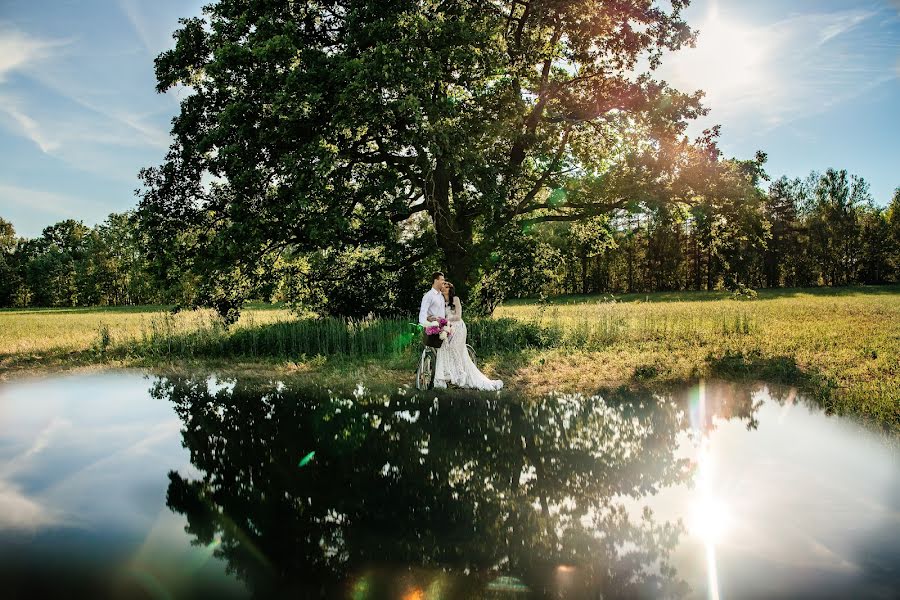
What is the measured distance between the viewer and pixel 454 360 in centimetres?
1249

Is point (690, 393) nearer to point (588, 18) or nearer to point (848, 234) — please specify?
point (588, 18)

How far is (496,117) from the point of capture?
17016 millimetres

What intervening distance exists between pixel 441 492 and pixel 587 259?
5735cm

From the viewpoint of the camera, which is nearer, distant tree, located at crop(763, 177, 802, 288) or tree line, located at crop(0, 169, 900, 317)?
tree line, located at crop(0, 169, 900, 317)

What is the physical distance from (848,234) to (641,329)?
180 feet

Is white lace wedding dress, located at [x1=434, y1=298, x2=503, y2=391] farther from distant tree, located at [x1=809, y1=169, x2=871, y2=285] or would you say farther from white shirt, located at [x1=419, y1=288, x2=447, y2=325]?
distant tree, located at [x1=809, y1=169, x2=871, y2=285]

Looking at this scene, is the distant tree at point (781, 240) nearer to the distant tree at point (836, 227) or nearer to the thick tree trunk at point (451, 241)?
the distant tree at point (836, 227)

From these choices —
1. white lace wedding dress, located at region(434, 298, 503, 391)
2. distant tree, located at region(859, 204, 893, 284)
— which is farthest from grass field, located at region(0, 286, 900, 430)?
distant tree, located at region(859, 204, 893, 284)

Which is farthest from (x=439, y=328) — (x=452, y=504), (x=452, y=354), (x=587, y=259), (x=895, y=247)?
(x=895, y=247)

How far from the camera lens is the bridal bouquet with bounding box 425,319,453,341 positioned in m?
11.8

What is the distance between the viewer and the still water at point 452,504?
4164mm

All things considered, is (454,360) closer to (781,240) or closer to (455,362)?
(455,362)

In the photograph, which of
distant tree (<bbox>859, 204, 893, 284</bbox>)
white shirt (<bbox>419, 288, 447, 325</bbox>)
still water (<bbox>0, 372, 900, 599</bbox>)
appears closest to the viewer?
still water (<bbox>0, 372, 900, 599</bbox>)

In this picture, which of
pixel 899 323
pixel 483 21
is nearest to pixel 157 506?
pixel 483 21
